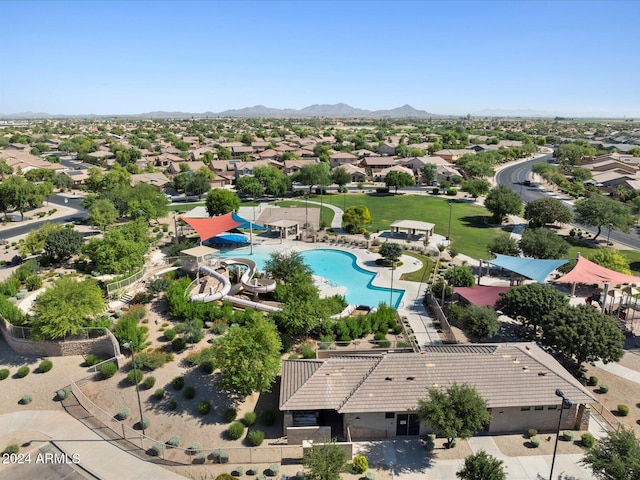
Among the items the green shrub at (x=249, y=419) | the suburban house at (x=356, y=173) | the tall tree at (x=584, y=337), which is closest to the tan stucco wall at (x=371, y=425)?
the green shrub at (x=249, y=419)

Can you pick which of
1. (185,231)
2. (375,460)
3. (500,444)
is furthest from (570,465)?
(185,231)

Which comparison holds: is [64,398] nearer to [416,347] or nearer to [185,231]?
[416,347]

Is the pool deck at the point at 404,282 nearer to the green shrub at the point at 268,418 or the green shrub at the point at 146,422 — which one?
the green shrub at the point at 268,418

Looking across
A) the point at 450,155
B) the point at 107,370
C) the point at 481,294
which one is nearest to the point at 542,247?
the point at 481,294

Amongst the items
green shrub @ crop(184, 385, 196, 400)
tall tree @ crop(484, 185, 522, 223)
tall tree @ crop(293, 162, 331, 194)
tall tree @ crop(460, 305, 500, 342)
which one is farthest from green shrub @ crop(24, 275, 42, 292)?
tall tree @ crop(484, 185, 522, 223)

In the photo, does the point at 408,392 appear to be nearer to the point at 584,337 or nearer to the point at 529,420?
the point at 529,420
